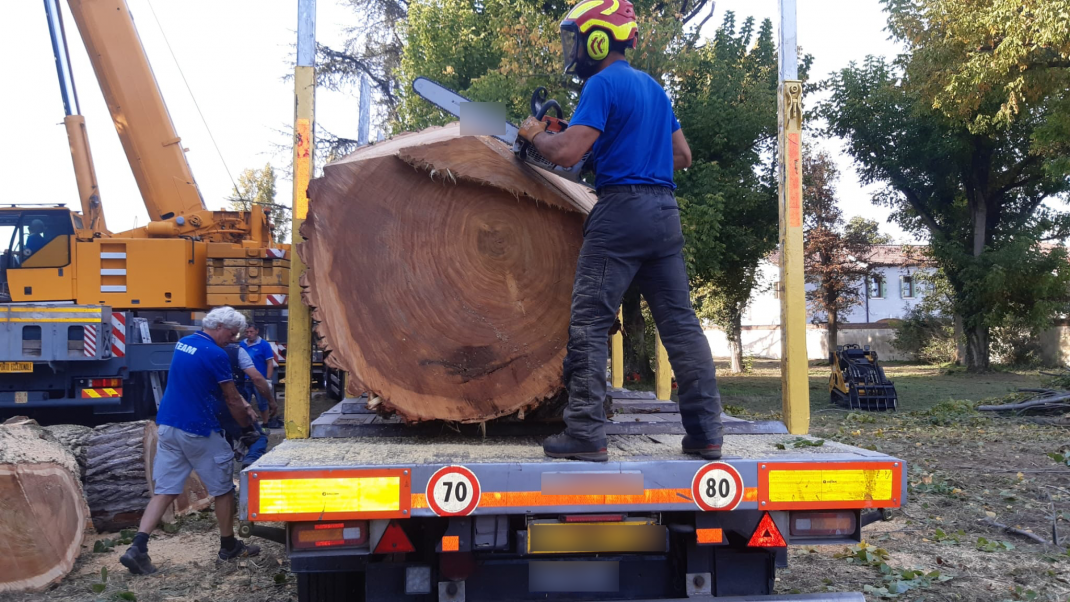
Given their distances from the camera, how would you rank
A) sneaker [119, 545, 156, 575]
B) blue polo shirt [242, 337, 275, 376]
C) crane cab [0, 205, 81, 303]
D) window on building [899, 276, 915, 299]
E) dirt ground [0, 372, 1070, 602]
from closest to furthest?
dirt ground [0, 372, 1070, 602] < sneaker [119, 545, 156, 575] < blue polo shirt [242, 337, 275, 376] < crane cab [0, 205, 81, 303] < window on building [899, 276, 915, 299]

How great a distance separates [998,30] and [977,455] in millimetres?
8325

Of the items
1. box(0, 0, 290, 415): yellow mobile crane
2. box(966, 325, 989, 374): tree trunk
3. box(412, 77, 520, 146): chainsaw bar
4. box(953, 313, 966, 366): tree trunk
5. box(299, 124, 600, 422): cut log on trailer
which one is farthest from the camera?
box(953, 313, 966, 366): tree trunk

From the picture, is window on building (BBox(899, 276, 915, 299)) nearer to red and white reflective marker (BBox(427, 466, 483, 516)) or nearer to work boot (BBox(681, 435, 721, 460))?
work boot (BBox(681, 435, 721, 460))

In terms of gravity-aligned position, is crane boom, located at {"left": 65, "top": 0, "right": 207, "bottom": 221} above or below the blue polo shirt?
above

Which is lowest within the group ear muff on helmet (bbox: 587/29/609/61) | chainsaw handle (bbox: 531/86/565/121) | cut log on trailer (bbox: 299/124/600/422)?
cut log on trailer (bbox: 299/124/600/422)

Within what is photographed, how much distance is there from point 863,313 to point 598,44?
4567 centimetres

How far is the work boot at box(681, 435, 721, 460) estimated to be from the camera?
2.91 metres

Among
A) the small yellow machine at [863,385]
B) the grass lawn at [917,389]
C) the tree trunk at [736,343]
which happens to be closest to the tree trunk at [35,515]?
the grass lawn at [917,389]

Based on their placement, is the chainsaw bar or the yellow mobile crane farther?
the yellow mobile crane

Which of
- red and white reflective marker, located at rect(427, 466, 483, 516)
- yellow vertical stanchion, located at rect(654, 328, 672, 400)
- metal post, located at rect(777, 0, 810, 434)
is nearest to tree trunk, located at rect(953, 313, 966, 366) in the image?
yellow vertical stanchion, located at rect(654, 328, 672, 400)

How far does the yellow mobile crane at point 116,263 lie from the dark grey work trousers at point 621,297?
770cm

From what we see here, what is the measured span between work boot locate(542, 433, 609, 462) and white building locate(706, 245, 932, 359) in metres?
28.1

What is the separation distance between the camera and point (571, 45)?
3314 millimetres

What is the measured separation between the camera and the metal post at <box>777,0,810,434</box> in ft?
12.1
